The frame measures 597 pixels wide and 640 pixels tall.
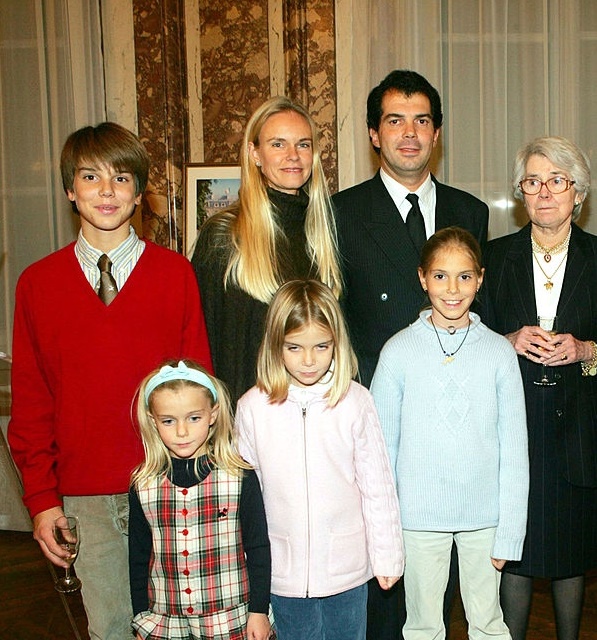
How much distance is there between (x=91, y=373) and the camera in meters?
1.97

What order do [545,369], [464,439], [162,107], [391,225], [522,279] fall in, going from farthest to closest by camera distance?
[162,107], [391,225], [522,279], [545,369], [464,439]

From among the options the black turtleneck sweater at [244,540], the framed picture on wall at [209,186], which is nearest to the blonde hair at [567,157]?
the black turtleneck sweater at [244,540]

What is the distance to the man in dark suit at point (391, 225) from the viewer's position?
96.1 inches

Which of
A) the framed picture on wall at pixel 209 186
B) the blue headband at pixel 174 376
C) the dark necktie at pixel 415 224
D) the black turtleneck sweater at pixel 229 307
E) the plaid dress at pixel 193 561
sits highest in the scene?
the framed picture on wall at pixel 209 186

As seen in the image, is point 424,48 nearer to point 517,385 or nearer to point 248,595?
point 517,385

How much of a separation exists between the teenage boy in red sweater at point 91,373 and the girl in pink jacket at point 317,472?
0.31 meters

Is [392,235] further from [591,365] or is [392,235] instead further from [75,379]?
[75,379]

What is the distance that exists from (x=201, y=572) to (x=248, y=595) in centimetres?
14

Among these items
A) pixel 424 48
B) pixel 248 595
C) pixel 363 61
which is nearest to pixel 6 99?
pixel 363 61

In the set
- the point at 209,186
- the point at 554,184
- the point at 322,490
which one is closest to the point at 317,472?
the point at 322,490

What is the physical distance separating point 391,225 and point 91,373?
107 centimetres

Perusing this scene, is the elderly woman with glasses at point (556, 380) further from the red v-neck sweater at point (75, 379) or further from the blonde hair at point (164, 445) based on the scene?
the red v-neck sweater at point (75, 379)

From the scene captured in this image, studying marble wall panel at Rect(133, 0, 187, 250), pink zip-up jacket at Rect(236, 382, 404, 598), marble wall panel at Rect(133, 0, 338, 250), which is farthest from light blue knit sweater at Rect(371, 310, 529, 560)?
marble wall panel at Rect(133, 0, 187, 250)

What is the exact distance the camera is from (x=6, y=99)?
167 inches
